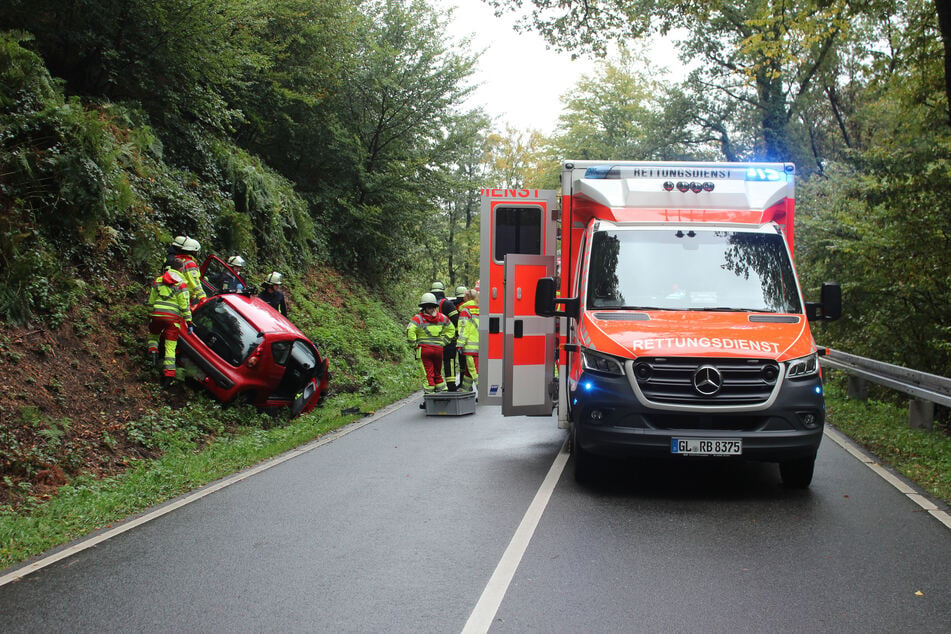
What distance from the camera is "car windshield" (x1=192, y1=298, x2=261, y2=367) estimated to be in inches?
421

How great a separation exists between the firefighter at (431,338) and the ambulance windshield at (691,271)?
5.23 m

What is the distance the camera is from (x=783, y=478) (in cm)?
753

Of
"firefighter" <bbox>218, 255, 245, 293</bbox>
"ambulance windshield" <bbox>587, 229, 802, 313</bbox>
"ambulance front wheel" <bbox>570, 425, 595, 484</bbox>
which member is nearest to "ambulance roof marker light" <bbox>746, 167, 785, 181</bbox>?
"ambulance windshield" <bbox>587, 229, 802, 313</bbox>

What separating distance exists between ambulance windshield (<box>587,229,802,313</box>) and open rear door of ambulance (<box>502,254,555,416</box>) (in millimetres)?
1421

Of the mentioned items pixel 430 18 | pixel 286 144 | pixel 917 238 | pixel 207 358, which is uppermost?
pixel 430 18

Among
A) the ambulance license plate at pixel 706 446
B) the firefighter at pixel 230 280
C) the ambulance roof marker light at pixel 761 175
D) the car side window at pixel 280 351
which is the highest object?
the ambulance roof marker light at pixel 761 175

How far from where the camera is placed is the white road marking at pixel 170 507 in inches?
209

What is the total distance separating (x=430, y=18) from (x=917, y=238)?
17.0 meters

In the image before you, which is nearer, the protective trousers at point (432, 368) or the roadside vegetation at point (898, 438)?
the roadside vegetation at point (898, 438)

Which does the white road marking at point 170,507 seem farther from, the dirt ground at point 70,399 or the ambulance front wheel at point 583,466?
the ambulance front wheel at point 583,466

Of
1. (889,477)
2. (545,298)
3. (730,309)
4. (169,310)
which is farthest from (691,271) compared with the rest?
(169,310)

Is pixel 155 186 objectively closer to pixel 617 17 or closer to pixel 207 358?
pixel 207 358

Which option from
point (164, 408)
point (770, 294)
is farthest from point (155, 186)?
point (770, 294)

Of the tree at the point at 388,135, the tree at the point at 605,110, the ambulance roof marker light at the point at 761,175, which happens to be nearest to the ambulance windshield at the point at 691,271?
the ambulance roof marker light at the point at 761,175
